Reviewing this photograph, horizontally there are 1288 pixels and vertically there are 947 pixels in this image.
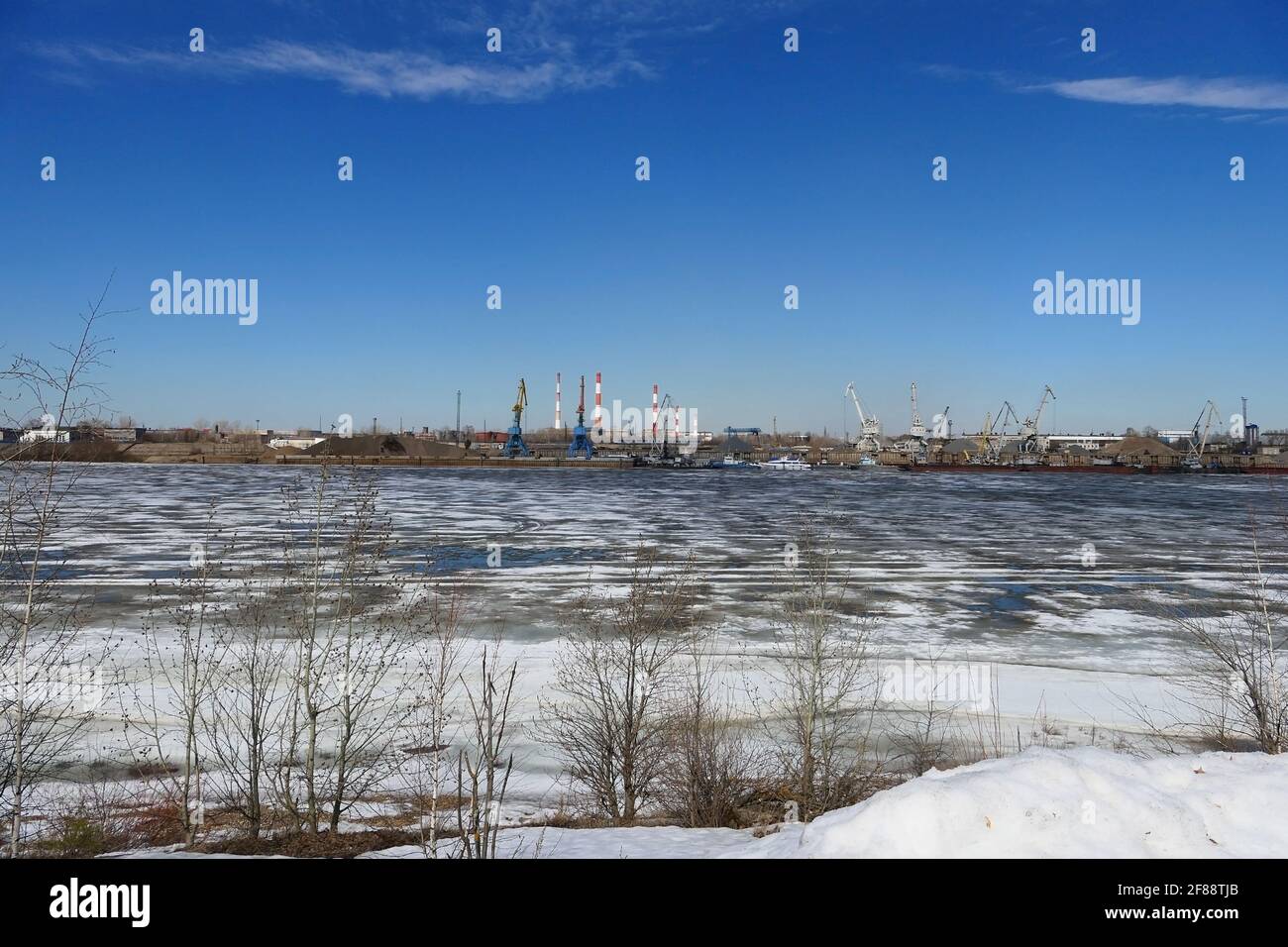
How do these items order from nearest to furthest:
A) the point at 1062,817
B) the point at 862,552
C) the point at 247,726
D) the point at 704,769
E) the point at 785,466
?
the point at 1062,817, the point at 704,769, the point at 247,726, the point at 862,552, the point at 785,466

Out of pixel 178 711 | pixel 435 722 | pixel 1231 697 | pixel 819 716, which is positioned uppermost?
pixel 435 722

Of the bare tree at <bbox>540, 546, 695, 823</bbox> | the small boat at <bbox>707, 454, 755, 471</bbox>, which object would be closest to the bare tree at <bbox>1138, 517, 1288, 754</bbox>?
the bare tree at <bbox>540, 546, 695, 823</bbox>

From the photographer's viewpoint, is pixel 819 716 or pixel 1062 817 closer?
pixel 1062 817

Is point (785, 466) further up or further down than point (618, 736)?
further up

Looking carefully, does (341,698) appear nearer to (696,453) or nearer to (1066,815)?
Result: (1066,815)

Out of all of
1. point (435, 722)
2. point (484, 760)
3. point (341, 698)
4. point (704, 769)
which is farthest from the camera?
point (341, 698)

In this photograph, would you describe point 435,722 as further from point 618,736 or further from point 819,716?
point 819,716

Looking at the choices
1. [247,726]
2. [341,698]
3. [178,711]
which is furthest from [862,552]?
[178,711]
